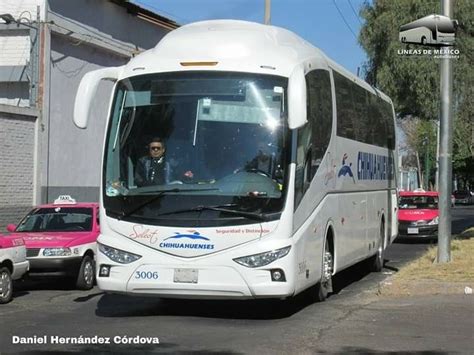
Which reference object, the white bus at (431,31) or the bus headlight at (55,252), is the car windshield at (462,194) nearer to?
the white bus at (431,31)

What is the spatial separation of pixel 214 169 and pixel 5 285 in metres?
4.22

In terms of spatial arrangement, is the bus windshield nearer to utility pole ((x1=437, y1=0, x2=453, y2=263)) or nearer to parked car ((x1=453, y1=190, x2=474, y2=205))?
utility pole ((x1=437, y1=0, x2=453, y2=263))

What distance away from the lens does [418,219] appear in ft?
80.0

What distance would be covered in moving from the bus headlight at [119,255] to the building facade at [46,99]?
1072cm

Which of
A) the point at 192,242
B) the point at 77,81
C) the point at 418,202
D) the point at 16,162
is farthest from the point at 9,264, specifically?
the point at 418,202

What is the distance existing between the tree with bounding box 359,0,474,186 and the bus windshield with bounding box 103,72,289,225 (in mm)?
15344

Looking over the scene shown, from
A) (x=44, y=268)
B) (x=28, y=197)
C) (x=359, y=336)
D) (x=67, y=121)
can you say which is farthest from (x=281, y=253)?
(x=67, y=121)

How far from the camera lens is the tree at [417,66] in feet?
78.0

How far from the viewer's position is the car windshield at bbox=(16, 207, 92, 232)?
13703 mm

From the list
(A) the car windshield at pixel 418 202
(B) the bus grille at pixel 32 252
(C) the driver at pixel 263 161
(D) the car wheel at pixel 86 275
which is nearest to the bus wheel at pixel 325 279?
(C) the driver at pixel 263 161

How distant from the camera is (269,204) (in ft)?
29.9

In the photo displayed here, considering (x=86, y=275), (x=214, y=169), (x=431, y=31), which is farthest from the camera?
(x=431, y=31)

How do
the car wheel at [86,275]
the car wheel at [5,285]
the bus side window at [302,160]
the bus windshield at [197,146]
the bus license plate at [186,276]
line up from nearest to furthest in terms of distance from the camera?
the bus license plate at [186,276] → the bus windshield at [197,146] → the bus side window at [302,160] → the car wheel at [5,285] → the car wheel at [86,275]

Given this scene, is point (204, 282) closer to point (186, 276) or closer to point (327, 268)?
point (186, 276)
